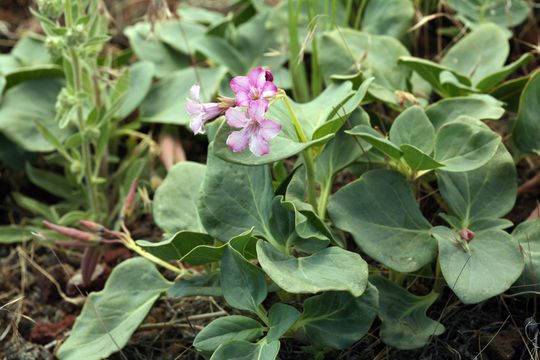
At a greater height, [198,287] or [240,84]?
[240,84]

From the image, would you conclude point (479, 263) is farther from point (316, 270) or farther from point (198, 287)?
point (198, 287)

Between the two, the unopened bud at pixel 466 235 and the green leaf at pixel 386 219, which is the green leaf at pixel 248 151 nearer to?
the green leaf at pixel 386 219

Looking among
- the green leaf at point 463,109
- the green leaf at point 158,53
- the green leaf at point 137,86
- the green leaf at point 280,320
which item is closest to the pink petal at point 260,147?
the green leaf at point 280,320

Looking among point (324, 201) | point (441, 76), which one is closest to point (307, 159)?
point (324, 201)

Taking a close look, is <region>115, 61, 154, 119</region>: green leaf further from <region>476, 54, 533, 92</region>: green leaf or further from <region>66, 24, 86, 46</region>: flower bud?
<region>476, 54, 533, 92</region>: green leaf

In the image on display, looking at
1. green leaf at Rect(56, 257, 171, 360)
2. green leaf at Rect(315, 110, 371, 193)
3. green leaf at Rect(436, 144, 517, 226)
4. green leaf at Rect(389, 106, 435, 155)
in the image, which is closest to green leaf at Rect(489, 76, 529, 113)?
green leaf at Rect(436, 144, 517, 226)

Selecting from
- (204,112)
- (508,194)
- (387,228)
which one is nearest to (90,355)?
(204,112)
